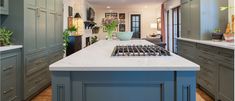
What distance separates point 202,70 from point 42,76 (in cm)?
269

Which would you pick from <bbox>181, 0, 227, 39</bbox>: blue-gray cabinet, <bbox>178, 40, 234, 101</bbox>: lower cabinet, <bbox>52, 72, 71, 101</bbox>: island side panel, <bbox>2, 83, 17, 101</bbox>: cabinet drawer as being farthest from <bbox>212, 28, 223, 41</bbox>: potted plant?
<bbox>52, 72, 71, 101</bbox>: island side panel

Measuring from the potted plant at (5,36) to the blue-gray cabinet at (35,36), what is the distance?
3.1 inches

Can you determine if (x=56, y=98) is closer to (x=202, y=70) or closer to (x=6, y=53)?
(x=6, y=53)

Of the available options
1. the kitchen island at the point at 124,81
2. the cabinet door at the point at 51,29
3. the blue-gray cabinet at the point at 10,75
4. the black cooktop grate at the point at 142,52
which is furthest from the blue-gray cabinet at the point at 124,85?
the cabinet door at the point at 51,29

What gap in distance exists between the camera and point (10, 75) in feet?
11.0

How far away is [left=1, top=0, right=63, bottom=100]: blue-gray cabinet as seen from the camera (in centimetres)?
365

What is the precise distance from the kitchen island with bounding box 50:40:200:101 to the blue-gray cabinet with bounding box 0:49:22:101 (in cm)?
166

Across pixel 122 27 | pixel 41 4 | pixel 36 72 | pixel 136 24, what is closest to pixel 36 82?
pixel 36 72

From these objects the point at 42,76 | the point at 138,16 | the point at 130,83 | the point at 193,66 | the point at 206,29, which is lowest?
the point at 42,76

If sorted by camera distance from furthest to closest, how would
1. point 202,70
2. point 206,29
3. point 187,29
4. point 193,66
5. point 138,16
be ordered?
point 138,16 < point 187,29 < point 206,29 < point 202,70 < point 193,66

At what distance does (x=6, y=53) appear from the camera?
126 inches

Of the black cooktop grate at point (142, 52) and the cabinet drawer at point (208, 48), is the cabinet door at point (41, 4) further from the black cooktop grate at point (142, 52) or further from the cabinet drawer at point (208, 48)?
the cabinet drawer at point (208, 48)

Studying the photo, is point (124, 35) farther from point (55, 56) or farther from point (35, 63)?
point (35, 63)

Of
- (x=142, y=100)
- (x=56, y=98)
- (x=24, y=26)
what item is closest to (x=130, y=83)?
(x=142, y=100)
